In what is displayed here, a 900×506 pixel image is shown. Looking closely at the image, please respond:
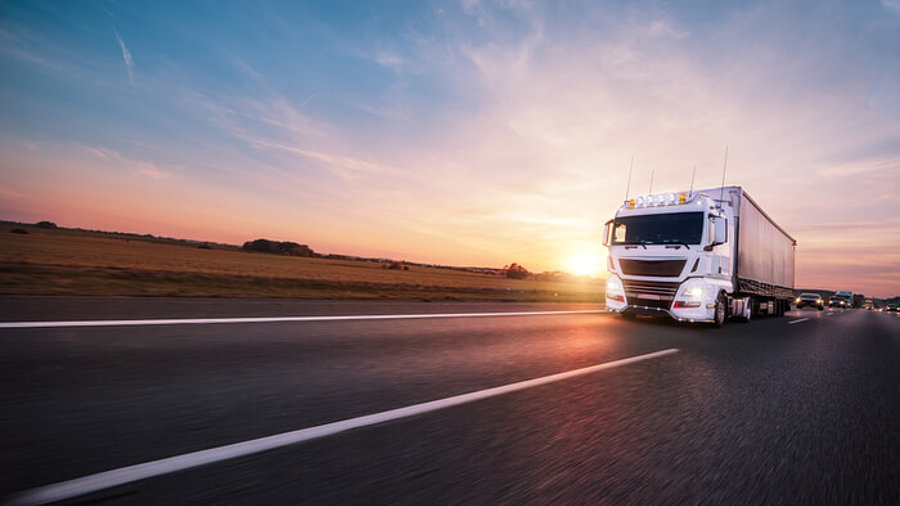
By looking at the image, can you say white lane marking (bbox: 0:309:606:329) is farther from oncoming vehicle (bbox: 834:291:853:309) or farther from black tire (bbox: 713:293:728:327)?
oncoming vehicle (bbox: 834:291:853:309)

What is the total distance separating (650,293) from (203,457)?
1070 centimetres

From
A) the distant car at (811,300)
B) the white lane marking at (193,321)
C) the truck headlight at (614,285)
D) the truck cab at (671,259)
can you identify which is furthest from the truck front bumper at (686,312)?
the distant car at (811,300)

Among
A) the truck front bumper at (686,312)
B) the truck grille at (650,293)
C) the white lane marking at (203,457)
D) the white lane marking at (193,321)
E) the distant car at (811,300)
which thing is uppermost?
the distant car at (811,300)

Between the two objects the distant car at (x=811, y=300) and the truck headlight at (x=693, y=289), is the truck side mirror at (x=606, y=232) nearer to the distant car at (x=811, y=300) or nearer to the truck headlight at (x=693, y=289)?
the truck headlight at (x=693, y=289)

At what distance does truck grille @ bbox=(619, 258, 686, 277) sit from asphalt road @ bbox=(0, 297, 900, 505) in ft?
15.6

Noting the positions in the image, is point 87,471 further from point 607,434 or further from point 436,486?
point 607,434

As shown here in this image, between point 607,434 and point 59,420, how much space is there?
332 centimetres

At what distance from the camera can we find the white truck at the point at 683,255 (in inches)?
397

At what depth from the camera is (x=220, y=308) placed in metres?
8.00

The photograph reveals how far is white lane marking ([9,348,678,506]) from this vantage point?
1.56 metres

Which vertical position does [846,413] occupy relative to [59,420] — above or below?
above

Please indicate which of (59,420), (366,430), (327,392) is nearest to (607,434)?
(366,430)

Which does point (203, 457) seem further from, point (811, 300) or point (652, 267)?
point (811, 300)

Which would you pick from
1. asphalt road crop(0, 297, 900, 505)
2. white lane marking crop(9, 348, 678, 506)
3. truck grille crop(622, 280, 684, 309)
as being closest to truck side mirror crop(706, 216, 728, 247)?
truck grille crop(622, 280, 684, 309)
